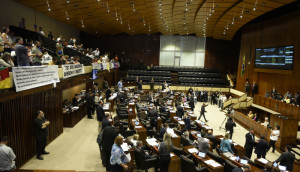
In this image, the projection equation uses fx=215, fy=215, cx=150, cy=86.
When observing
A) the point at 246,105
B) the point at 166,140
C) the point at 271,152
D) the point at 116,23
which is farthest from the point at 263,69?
the point at 166,140

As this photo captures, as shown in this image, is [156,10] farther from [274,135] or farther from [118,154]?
[118,154]

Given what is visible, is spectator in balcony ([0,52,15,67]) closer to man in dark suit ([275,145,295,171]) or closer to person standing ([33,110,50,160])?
person standing ([33,110,50,160])

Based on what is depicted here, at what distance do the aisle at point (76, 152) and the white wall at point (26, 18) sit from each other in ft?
24.1

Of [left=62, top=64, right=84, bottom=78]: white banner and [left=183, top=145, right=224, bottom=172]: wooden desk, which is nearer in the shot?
[left=183, top=145, right=224, bottom=172]: wooden desk

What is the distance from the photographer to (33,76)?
6.73m

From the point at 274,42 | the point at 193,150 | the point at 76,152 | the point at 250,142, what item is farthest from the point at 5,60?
the point at 274,42

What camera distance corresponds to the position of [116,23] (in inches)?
812

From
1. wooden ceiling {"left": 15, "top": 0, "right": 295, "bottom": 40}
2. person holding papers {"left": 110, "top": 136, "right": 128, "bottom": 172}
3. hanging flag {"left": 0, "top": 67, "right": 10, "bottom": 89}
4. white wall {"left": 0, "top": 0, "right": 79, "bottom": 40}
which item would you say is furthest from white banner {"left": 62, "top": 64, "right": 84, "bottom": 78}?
person holding papers {"left": 110, "top": 136, "right": 128, "bottom": 172}

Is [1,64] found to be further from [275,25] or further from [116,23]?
[275,25]

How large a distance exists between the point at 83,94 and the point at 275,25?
15.6 metres

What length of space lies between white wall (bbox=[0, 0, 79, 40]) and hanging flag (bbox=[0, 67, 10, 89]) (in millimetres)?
8456

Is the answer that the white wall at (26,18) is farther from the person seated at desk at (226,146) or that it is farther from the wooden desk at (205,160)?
the person seated at desk at (226,146)

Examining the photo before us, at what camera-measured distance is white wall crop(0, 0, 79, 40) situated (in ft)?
39.9

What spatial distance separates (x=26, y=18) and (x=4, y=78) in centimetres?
1084
